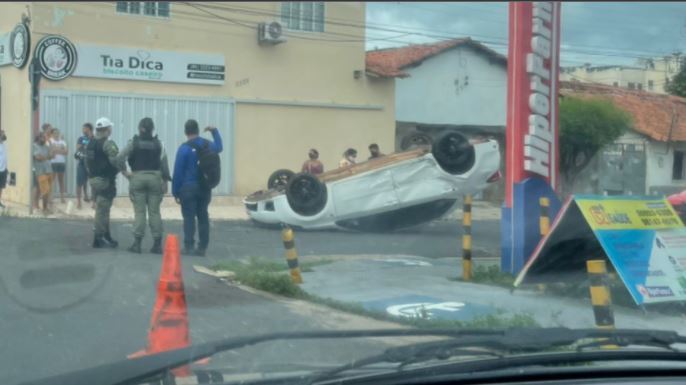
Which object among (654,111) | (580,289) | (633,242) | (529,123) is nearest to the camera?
(654,111)

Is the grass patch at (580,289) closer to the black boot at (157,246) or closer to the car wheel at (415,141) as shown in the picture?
the car wheel at (415,141)

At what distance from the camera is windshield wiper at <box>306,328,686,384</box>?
10.5 ft

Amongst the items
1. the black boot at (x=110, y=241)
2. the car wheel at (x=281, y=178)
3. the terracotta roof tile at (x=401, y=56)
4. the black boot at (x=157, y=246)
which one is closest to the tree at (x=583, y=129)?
the terracotta roof tile at (x=401, y=56)

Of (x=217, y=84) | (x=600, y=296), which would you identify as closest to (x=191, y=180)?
(x=217, y=84)

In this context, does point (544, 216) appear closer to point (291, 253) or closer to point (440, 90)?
point (440, 90)

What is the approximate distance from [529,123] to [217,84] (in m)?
3.51

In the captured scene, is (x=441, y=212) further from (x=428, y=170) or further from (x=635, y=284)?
(x=635, y=284)

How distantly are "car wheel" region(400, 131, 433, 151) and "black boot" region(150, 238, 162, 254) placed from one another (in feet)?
6.22

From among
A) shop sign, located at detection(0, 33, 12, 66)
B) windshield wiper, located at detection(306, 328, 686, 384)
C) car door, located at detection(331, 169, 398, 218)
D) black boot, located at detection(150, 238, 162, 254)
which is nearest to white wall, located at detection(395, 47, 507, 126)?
car door, located at detection(331, 169, 398, 218)

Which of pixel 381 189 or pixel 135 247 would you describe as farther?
pixel 381 189

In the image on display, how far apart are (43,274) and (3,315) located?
919 mm

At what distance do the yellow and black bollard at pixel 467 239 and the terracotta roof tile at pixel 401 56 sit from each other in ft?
4.95

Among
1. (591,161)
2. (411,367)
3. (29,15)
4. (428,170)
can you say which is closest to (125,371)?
(411,367)

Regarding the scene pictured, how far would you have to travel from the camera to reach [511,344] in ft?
10.9
